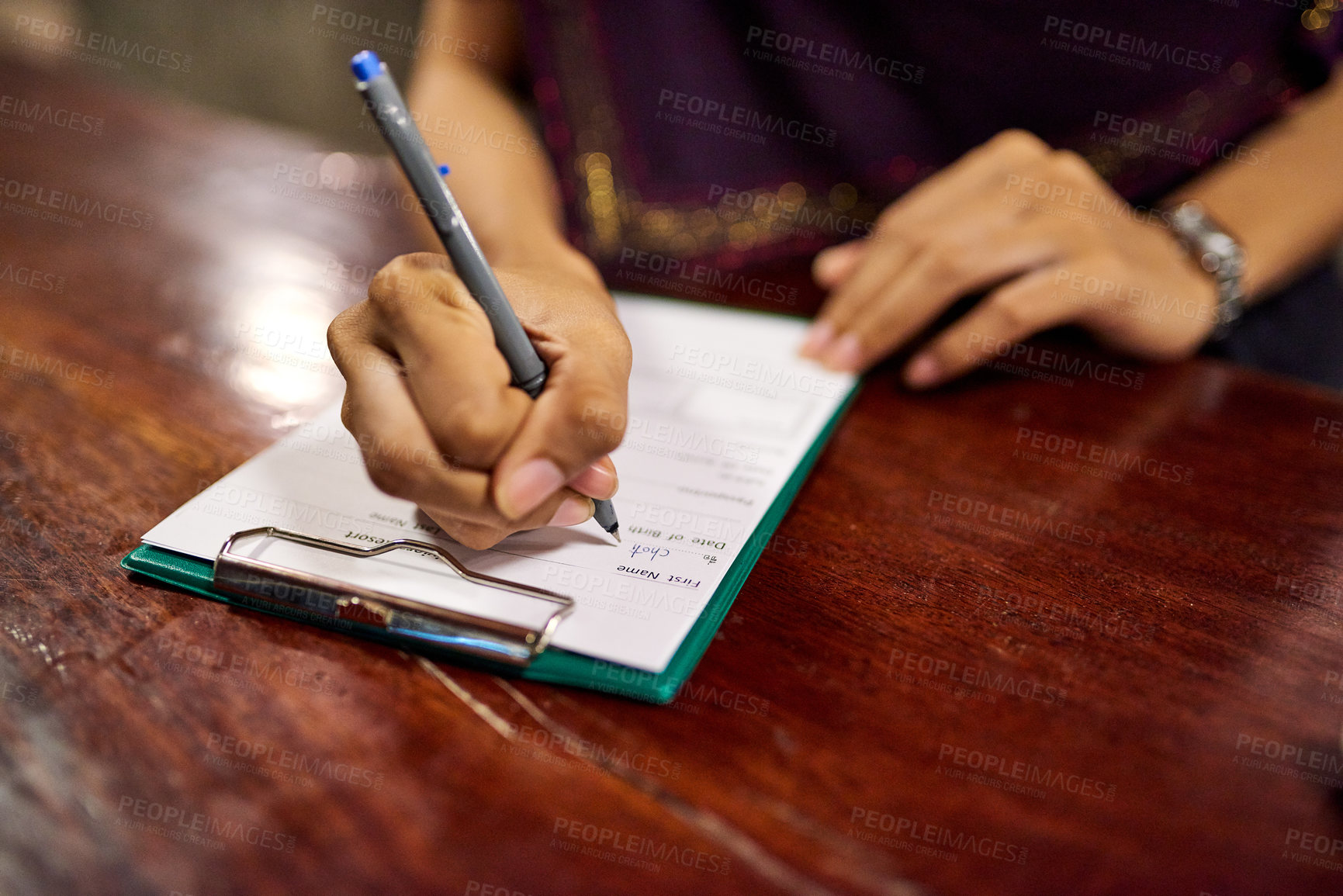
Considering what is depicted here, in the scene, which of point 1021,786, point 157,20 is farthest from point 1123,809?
point 157,20

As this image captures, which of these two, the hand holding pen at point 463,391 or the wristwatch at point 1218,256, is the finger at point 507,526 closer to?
the hand holding pen at point 463,391

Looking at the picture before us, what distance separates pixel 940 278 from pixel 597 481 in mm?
419

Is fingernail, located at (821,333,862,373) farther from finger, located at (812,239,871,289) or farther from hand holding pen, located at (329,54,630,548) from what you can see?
hand holding pen, located at (329,54,630,548)

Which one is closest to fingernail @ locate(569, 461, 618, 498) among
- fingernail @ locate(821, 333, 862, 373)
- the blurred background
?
fingernail @ locate(821, 333, 862, 373)

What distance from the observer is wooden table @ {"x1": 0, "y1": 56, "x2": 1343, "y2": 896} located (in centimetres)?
30

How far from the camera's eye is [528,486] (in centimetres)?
38

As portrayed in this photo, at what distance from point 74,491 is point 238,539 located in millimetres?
150

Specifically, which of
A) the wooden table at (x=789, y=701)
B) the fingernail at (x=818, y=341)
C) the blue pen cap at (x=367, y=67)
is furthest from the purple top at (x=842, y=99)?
the blue pen cap at (x=367, y=67)

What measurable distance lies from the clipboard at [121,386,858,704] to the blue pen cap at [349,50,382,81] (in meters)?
0.23

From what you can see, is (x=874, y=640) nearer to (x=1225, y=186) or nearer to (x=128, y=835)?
(x=128, y=835)

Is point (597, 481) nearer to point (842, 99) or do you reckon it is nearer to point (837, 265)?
point (837, 265)

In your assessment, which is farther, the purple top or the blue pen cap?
the purple top

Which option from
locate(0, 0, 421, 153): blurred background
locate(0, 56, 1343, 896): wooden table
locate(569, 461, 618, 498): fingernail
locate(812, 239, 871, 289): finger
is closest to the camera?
locate(0, 56, 1343, 896): wooden table

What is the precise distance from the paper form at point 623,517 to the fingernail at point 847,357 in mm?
33
